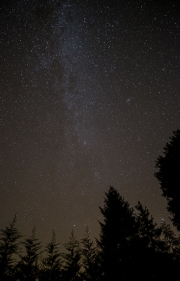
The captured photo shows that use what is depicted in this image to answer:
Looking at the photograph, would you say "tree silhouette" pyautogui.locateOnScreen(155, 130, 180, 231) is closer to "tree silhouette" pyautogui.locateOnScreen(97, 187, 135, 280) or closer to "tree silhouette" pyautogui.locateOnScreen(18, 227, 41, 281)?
"tree silhouette" pyautogui.locateOnScreen(97, 187, 135, 280)

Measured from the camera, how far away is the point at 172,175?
1158 centimetres

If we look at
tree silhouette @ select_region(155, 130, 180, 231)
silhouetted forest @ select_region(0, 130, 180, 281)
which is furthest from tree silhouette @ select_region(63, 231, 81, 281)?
tree silhouette @ select_region(155, 130, 180, 231)

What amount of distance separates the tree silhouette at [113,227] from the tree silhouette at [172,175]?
12.5 feet

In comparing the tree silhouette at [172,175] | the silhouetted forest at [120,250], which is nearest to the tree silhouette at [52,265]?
the silhouetted forest at [120,250]

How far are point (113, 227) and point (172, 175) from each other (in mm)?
6838

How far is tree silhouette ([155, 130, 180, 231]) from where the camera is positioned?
36.6 feet

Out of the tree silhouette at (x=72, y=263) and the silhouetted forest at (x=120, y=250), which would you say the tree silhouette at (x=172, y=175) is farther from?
the tree silhouette at (x=72, y=263)

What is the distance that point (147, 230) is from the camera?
44.7ft

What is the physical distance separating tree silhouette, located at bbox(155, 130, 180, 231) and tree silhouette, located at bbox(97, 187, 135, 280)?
12.5 ft

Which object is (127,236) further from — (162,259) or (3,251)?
(3,251)

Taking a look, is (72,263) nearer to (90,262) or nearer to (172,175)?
(90,262)

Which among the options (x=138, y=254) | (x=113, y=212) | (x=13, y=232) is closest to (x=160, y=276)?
(x=138, y=254)

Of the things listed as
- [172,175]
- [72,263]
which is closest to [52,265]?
[72,263]

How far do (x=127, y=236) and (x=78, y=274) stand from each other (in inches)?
262
